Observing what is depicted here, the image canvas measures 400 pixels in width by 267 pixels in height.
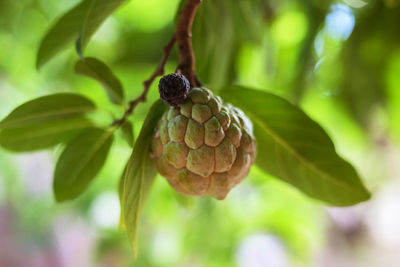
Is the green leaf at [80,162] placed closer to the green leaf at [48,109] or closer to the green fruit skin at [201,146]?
the green leaf at [48,109]

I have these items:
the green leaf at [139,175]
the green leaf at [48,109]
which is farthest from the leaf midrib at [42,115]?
the green leaf at [139,175]

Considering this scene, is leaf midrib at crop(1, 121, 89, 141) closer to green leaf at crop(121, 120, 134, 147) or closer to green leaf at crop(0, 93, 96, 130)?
green leaf at crop(0, 93, 96, 130)

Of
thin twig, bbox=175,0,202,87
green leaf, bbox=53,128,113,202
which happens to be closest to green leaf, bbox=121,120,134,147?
green leaf, bbox=53,128,113,202

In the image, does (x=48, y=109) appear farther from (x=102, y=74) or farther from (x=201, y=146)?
(x=201, y=146)

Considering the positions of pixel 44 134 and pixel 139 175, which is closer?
pixel 139 175

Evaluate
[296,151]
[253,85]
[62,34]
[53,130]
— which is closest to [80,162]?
[53,130]

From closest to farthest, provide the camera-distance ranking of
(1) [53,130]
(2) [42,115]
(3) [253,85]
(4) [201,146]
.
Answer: (4) [201,146] < (2) [42,115] < (1) [53,130] < (3) [253,85]

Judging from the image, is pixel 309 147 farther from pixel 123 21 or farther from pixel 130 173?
pixel 123 21
